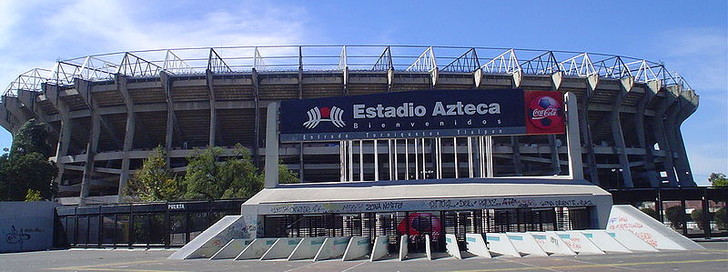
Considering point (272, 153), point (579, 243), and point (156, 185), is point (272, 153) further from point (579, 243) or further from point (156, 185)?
point (156, 185)

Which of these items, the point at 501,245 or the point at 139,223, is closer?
the point at 501,245

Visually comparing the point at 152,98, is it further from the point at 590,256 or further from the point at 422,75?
the point at 590,256

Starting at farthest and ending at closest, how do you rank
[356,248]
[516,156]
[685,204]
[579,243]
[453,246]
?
[516,156]
[685,204]
[356,248]
[453,246]
[579,243]

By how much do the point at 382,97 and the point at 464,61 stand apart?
129ft

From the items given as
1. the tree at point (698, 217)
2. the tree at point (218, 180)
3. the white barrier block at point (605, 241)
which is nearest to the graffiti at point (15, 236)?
the tree at point (218, 180)

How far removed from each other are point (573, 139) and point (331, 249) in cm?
1554

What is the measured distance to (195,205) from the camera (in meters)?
34.1

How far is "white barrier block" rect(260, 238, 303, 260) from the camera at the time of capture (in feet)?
79.3

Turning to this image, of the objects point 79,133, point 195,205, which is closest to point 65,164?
point 79,133

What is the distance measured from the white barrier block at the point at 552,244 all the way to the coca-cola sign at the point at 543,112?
9.77m

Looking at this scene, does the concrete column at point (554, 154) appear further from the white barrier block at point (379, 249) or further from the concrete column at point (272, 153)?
the white barrier block at point (379, 249)

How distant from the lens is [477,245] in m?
23.9

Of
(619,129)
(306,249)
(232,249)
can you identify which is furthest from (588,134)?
(232,249)

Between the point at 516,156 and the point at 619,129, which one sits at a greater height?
the point at 619,129
